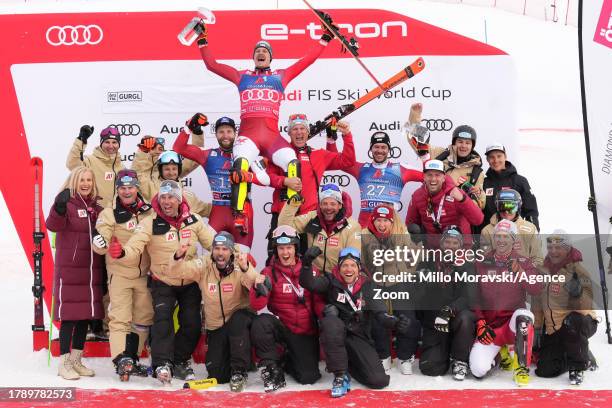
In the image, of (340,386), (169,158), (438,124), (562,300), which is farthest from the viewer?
(438,124)

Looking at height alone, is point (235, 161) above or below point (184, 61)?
below

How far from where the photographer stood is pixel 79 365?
653 cm

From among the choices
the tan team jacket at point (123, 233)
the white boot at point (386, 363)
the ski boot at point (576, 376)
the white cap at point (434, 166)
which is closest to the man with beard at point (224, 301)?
the tan team jacket at point (123, 233)

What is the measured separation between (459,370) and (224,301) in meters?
1.82

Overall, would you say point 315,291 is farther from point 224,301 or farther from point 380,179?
point 380,179

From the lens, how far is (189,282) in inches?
258

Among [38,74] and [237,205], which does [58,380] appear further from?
[38,74]

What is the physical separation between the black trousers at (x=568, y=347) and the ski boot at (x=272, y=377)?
1.93 m

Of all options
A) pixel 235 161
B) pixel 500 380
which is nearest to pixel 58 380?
pixel 235 161

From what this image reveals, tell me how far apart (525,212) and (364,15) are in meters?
2.66

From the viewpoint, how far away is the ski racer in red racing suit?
24.2 ft

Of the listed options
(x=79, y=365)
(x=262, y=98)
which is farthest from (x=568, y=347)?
(x=79, y=365)

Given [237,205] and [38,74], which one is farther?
[38,74]

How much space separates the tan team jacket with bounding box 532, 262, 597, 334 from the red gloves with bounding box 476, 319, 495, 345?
452mm
